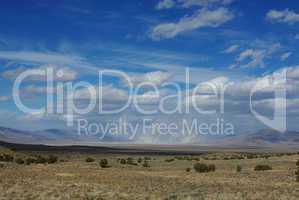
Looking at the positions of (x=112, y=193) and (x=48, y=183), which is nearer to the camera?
(x=112, y=193)

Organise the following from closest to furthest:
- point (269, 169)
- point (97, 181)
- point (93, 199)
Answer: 1. point (93, 199)
2. point (97, 181)
3. point (269, 169)

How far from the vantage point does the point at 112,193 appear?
30641mm

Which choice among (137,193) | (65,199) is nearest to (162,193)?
(137,193)

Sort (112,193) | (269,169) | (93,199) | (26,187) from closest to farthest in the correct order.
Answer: (93,199) < (112,193) < (26,187) < (269,169)

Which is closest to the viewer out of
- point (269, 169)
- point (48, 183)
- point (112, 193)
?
point (112, 193)

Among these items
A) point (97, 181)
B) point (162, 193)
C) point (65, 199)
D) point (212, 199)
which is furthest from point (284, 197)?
point (97, 181)

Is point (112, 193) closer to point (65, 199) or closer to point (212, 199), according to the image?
point (65, 199)

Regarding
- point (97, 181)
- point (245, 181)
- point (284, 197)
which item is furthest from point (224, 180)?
point (284, 197)

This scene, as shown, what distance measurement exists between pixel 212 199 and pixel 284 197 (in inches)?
163

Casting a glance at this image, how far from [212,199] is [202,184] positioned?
32.8ft

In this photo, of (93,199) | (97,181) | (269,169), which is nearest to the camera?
(93,199)

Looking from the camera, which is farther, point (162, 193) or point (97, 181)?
point (97, 181)

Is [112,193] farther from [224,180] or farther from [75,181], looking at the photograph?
[224,180]

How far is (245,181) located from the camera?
40.1 metres
